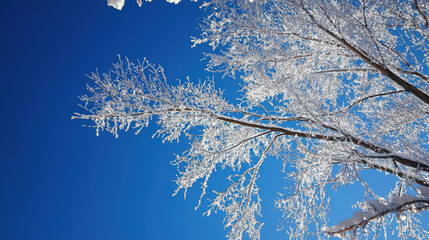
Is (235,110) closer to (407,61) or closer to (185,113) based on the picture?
(185,113)

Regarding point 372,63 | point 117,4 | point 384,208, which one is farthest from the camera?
point 372,63

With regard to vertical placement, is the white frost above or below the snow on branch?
above

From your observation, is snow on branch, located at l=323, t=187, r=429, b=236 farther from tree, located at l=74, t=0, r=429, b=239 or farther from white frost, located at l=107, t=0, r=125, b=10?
white frost, located at l=107, t=0, r=125, b=10

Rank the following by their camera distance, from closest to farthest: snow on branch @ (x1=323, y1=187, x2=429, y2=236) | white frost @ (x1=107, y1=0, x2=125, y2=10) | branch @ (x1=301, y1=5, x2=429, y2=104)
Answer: white frost @ (x1=107, y1=0, x2=125, y2=10)
snow on branch @ (x1=323, y1=187, x2=429, y2=236)
branch @ (x1=301, y1=5, x2=429, y2=104)

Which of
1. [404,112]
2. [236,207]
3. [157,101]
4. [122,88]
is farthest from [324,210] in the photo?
[122,88]

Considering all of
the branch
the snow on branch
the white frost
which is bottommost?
the snow on branch

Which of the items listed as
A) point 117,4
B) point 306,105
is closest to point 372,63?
point 306,105

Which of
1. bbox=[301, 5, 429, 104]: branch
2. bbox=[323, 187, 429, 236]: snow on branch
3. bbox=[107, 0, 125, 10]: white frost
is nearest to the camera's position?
bbox=[107, 0, 125, 10]: white frost

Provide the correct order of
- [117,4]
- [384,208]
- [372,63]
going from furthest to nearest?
[372,63]
[384,208]
[117,4]

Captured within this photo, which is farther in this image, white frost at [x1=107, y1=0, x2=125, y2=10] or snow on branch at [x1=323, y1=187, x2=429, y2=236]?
snow on branch at [x1=323, y1=187, x2=429, y2=236]

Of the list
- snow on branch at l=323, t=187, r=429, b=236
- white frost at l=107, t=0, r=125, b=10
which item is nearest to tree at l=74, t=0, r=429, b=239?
snow on branch at l=323, t=187, r=429, b=236

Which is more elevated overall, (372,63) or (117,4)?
(372,63)

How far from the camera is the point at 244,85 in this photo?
4883 mm

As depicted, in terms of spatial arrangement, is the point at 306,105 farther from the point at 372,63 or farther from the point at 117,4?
the point at 117,4
